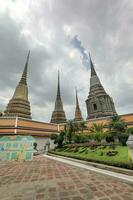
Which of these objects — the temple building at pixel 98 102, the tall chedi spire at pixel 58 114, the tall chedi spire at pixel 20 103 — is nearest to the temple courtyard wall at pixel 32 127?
the tall chedi spire at pixel 20 103

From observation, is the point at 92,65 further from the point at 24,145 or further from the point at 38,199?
the point at 38,199

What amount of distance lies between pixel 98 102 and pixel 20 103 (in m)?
23.3

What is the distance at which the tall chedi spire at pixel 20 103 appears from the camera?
41438 millimetres

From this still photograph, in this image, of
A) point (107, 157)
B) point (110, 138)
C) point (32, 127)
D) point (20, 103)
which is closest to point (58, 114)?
point (20, 103)

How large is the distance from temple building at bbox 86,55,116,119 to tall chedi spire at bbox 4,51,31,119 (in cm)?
1933

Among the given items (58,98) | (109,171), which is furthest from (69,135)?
(58,98)

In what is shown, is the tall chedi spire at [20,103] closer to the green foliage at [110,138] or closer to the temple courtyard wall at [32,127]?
the temple courtyard wall at [32,127]

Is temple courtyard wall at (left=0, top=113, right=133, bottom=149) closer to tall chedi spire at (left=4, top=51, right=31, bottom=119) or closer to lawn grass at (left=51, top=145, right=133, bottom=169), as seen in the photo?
tall chedi spire at (left=4, top=51, right=31, bottom=119)

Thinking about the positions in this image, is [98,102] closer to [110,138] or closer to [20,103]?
[20,103]

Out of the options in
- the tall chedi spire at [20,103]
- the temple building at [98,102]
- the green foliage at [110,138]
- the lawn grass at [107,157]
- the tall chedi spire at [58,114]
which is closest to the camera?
the lawn grass at [107,157]

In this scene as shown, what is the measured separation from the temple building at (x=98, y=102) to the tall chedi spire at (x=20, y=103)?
63.4 feet

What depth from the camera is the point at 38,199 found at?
4.89 m

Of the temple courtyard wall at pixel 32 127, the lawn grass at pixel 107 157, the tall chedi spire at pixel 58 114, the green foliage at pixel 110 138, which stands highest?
the tall chedi spire at pixel 58 114

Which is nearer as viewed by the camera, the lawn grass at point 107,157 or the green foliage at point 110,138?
the lawn grass at point 107,157
